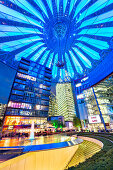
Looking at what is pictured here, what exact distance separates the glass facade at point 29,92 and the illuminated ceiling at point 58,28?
11.0 meters

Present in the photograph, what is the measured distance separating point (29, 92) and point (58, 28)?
101 feet

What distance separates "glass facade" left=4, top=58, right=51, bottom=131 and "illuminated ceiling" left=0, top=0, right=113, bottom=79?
36.2 ft

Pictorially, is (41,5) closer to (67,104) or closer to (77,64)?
(77,64)

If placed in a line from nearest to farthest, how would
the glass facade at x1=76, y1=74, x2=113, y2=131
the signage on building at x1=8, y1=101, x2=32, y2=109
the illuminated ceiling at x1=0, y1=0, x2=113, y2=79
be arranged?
the illuminated ceiling at x1=0, y1=0, x2=113, y2=79 → the glass facade at x1=76, y1=74, x2=113, y2=131 → the signage on building at x1=8, y1=101, x2=32, y2=109

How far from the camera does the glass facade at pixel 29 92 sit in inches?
1330

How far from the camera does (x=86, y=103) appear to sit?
130 ft

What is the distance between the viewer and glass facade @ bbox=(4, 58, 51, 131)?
33781mm

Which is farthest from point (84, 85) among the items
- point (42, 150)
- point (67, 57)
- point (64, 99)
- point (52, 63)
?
point (64, 99)

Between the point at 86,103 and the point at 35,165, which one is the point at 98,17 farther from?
the point at 86,103

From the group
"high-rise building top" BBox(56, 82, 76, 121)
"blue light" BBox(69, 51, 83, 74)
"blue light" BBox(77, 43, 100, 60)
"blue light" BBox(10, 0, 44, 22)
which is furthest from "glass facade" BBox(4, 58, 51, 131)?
"high-rise building top" BBox(56, 82, 76, 121)

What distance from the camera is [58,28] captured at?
24969 mm

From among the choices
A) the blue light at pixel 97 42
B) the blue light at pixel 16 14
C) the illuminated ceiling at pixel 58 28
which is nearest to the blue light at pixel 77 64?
the illuminated ceiling at pixel 58 28

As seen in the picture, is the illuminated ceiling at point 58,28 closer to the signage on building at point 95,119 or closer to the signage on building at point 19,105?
the signage on building at point 19,105

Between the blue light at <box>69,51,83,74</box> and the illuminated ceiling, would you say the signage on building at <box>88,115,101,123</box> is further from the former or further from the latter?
the illuminated ceiling
